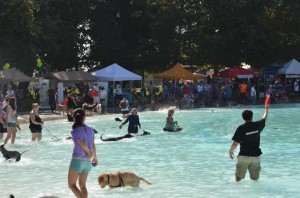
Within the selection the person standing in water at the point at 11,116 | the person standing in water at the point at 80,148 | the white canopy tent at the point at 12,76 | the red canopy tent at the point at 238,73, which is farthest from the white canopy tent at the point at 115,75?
the person standing in water at the point at 80,148

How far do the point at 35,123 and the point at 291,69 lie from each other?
27159mm

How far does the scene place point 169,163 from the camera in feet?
56.9

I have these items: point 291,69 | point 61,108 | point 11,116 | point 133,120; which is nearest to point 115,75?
point 61,108

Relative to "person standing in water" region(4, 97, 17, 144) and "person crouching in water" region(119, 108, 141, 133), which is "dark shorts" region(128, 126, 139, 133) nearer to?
"person crouching in water" region(119, 108, 141, 133)

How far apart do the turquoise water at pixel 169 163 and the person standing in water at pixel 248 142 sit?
651mm

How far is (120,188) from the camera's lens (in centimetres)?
1312

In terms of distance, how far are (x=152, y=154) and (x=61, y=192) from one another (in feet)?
21.4

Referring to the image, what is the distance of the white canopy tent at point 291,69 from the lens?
44116mm

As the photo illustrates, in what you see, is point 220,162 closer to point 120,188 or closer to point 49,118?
point 120,188

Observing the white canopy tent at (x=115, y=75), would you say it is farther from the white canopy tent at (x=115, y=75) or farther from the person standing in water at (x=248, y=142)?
the person standing in water at (x=248, y=142)

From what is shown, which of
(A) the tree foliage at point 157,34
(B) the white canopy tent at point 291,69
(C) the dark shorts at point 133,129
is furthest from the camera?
(A) the tree foliage at point 157,34

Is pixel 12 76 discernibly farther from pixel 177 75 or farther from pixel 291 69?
pixel 291 69

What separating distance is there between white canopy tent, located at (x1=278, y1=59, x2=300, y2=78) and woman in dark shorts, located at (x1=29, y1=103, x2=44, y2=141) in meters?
26.2

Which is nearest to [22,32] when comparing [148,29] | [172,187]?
[148,29]
